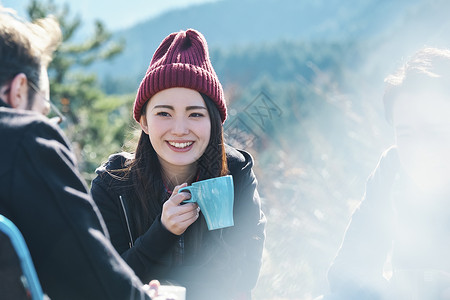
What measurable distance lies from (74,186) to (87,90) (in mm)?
12581

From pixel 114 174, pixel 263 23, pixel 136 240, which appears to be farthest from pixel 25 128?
pixel 263 23

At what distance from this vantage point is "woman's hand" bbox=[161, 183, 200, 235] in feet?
5.75

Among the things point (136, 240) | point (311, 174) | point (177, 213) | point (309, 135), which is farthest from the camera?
point (309, 135)

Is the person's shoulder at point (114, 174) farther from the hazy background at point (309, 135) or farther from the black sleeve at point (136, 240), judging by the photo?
the hazy background at point (309, 135)

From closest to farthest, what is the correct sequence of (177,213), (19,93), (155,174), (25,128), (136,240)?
1. (25,128)
2. (19,93)
3. (177,213)
4. (136,240)
5. (155,174)

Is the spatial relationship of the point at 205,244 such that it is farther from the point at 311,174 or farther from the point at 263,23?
the point at 263,23

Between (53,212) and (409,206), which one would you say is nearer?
(53,212)

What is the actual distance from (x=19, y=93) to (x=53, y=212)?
0.39 metres

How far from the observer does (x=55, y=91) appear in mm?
12289

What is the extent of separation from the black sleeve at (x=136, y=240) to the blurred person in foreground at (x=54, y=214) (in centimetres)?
56

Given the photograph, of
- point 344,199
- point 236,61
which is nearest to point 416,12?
point 344,199

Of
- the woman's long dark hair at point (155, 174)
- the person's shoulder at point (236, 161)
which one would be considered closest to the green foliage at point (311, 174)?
the woman's long dark hair at point (155, 174)

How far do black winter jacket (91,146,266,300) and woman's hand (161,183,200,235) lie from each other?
0.04 meters

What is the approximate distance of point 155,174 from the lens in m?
2.09
